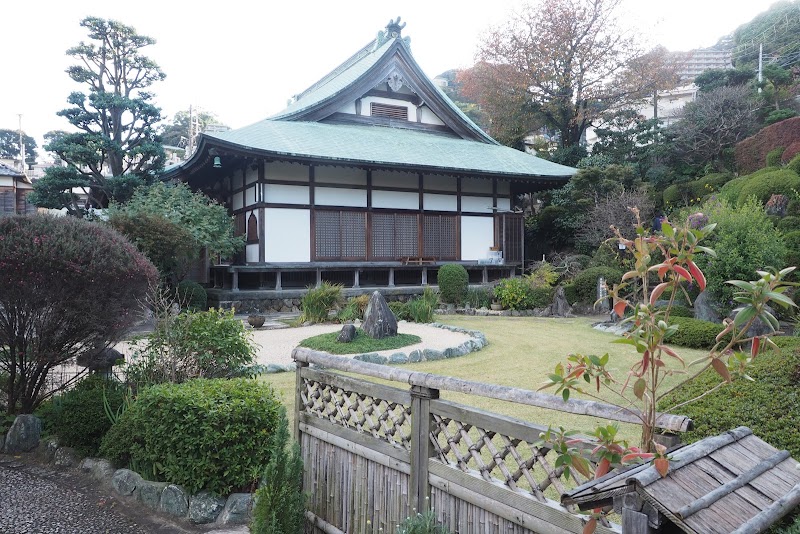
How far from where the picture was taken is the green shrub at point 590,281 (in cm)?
1564

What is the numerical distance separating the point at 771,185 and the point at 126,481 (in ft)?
60.8

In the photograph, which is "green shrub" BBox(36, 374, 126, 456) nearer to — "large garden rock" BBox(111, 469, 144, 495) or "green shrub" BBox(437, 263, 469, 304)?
"large garden rock" BBox(111, 469, 144, 495)

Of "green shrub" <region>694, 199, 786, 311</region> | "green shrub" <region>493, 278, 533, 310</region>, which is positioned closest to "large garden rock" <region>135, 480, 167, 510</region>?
"green shrub" <region>694, 199, 786, 311</region>

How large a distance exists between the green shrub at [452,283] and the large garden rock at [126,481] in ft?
41.5

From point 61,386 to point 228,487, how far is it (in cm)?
319

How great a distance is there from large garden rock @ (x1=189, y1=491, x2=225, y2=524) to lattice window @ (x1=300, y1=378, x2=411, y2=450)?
1.06 meters

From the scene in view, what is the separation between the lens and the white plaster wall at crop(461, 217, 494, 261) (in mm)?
19125

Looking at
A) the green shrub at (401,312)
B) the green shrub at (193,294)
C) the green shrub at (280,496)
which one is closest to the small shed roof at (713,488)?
the green shrub at (280,496)

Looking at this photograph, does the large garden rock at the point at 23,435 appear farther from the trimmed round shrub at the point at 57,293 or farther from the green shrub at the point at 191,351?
the green shrub at the point at 191,351

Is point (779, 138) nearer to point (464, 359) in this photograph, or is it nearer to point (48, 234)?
point (464, 359)

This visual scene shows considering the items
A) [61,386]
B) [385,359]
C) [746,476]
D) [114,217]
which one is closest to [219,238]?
[114,217]

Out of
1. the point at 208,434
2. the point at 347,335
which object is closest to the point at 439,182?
the point at 347,335

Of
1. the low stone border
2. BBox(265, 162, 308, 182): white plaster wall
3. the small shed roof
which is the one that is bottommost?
the low stone border

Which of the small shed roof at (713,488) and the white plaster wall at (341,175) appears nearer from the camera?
the small shed roof at (713,488)
